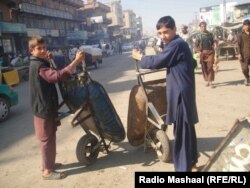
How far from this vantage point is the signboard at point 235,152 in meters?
3.28

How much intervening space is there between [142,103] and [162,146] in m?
0.69

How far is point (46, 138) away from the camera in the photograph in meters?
4.85

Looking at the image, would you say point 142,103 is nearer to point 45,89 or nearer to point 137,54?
point 137,54

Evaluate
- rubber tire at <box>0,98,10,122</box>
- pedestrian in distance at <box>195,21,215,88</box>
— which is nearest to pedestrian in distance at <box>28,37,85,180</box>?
rubber tire at <box>0,98,10,122</box>

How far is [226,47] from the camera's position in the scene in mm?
19891

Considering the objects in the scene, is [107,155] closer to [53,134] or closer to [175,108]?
[53,134]

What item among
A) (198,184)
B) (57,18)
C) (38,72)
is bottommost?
(198,184)

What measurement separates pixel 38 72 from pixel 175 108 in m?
1.89

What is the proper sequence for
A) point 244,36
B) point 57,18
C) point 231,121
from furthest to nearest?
point 57,18
point 244,36
point 231,121

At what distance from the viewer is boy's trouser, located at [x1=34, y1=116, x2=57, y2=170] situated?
4.80m

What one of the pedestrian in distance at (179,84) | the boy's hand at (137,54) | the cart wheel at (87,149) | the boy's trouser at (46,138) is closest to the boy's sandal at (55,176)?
the boy's trouser at (46,138)

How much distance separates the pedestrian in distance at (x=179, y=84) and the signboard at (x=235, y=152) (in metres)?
0.59

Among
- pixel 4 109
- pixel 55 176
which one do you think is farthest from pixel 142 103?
pixel 4 109

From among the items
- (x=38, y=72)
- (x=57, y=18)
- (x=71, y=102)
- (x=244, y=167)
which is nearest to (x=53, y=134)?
(x=71, y=102)
